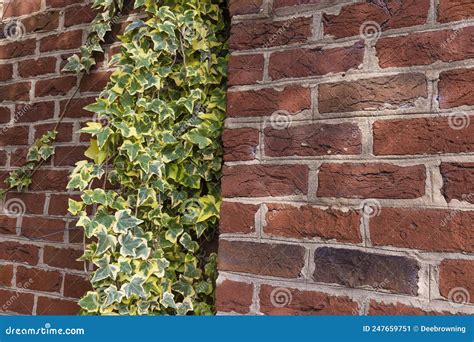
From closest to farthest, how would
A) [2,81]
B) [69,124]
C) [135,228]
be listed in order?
[135,228] → [69,124] → [2,81]

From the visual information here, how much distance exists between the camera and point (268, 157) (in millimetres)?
1069

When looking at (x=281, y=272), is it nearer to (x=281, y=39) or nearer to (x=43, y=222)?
(x=281, y=39)

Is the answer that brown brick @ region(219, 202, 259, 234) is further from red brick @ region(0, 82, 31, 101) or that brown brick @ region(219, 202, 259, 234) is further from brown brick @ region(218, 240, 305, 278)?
red brick @ region(0, 82, 31, 101)

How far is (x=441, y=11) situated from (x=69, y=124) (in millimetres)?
1196

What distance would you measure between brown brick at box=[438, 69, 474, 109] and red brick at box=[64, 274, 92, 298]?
1161 millimetres

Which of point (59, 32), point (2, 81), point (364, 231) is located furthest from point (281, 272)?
point (2, 81)

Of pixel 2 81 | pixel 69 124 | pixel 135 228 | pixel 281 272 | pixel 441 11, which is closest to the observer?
pixel 441 11

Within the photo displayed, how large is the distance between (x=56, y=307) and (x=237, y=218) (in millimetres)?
831

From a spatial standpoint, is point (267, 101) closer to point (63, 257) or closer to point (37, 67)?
point (63, 257)

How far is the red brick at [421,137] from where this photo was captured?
2.92ft

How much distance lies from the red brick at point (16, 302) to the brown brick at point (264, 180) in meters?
0.93

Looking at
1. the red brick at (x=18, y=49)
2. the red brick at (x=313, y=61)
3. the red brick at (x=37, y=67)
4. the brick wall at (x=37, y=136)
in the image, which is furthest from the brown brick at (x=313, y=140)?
the red brick at (x=18, y=49)

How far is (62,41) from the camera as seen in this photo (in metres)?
1.67

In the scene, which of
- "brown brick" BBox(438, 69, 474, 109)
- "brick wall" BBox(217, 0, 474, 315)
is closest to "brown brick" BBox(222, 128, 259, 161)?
"brick wall" BBox(217, 0, 474, 315)
